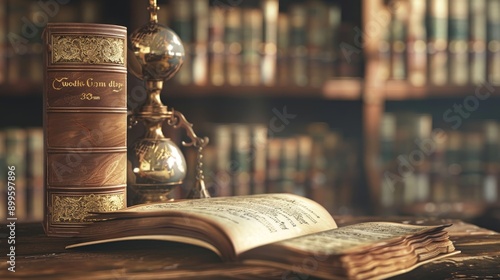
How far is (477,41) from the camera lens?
2576 millimetres

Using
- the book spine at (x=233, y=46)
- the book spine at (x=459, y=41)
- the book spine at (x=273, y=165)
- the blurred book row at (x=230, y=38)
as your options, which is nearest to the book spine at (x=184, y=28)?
the blurred book row at (x=230, y=38)

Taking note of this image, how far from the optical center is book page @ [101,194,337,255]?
837 millimetres

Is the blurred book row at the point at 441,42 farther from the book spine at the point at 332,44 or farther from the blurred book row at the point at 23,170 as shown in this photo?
the blurred book row at the point at 23,170

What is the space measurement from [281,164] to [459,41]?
28.8 inches

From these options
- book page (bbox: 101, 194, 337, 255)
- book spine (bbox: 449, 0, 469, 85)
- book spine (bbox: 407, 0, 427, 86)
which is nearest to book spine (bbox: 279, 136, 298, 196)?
book spine (bbox: 407, 0, 427, 86)

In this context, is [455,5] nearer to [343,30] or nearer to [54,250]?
[343,30]

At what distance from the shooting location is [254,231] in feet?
2.78

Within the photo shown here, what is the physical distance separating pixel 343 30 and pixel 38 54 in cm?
98

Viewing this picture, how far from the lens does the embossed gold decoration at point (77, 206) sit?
1.04 m

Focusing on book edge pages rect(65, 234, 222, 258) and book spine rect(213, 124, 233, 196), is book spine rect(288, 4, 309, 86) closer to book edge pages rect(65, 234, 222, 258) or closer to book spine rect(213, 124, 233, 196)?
book spine rect(213, 124, 233, 196)

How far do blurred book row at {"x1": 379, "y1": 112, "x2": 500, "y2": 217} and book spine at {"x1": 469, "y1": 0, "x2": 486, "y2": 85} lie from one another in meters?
0.18

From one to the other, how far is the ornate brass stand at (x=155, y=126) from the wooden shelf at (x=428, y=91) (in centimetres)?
138

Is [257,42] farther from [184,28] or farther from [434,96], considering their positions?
[434,96]

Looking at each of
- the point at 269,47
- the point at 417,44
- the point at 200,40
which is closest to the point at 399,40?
the point at 417,44
